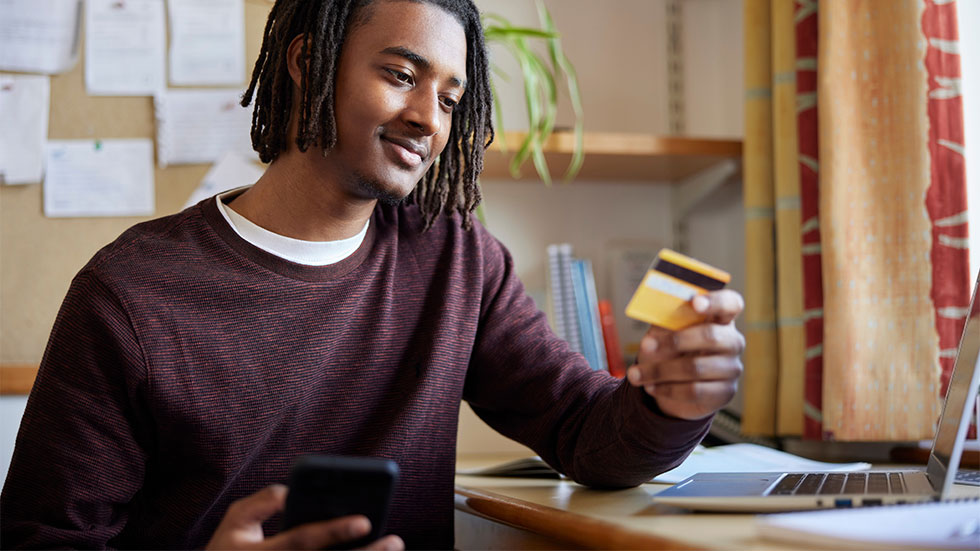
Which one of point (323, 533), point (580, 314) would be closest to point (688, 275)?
point (323, 533)

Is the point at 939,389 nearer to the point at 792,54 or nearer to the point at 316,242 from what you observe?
the point at 792,54

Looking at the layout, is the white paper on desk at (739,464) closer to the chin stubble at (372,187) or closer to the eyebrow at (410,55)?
the chin stubble at (372,187)

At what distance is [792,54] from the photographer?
57.9 inches

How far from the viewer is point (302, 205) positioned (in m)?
1.03

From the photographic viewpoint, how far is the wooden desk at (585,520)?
0.61m

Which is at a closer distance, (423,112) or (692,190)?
(423,112)

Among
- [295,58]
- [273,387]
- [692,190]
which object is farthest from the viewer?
[692,190]

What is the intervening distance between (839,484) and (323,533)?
0.45 metres

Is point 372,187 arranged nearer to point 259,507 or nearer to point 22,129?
point 259,507

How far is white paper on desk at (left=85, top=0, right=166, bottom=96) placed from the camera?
1.53 meters

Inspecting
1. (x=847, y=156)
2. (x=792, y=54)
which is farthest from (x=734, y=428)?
(x=792, y=54)

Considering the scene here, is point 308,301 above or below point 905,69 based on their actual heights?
below

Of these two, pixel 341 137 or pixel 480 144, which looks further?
pixel 480 144

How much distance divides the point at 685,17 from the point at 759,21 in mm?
369
